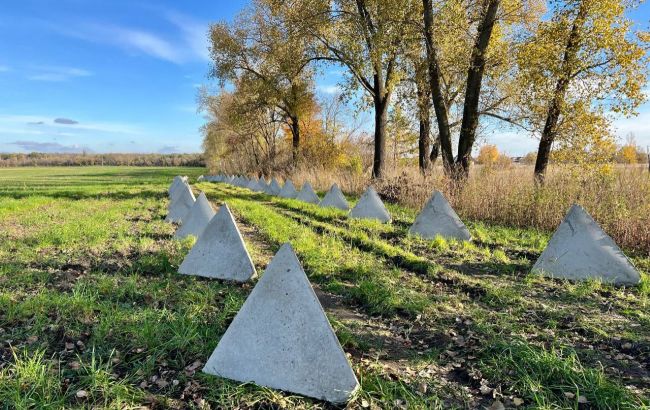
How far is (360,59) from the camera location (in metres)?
16.5

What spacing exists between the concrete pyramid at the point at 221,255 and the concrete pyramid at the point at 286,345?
2154 mm

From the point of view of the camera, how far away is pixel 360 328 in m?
3.81

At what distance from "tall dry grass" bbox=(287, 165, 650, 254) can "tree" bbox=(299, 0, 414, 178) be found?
5244 millimetres

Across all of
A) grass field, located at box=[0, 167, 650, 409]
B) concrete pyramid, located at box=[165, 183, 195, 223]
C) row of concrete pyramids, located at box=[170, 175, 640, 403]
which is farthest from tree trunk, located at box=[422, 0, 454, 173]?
row of concrete pyramids, located at box=[170, 175, 640, 403]

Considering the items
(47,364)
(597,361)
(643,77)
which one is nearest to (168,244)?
(47,364)

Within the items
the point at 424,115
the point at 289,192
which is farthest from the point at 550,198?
the point at 424,115

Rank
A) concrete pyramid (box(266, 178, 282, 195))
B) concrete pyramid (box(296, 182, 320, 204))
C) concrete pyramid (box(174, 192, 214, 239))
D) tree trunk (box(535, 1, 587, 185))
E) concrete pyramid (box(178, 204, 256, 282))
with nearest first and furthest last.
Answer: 1. concrete pyramid (box(178, 204, 256, 282))
2. concrete pyramid (box(174, 192, 214, 239))
3. tree trunk (box(535, 1, 587, 185))
4. concrete pyramid (box(296, 182, 320, 204))
5. concrete pyramid (box(266, 178, 282, 195))

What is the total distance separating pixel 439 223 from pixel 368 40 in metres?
10.6

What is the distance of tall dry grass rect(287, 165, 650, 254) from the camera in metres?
7.32

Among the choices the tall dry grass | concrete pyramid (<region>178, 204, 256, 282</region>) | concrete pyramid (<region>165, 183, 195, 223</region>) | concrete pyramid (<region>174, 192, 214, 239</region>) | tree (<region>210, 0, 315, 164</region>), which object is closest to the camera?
concrete pyramid (<region>178, 204, 256, 282</region>)

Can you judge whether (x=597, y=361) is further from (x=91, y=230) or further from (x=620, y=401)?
(x=91, y=230)

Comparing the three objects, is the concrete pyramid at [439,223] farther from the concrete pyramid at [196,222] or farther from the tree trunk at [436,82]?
the tree trunk at [436,82]

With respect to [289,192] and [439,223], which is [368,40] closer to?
[289,192]

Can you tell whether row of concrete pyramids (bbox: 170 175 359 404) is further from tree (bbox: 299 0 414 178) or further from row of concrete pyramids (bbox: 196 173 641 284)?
tree (bbox: 299 0 414 178)
